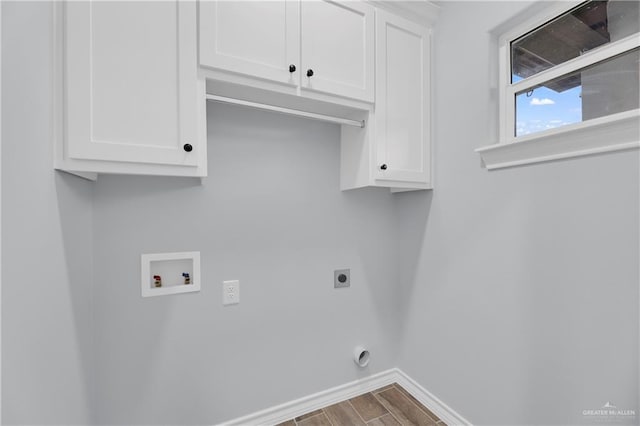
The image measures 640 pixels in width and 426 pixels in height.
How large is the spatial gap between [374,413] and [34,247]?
6.16 ft

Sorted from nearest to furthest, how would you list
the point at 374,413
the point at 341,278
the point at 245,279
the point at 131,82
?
the point at 131,82
the point at 245,279
the point at 374,413
the point at 341,278

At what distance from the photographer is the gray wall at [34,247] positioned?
69 cm

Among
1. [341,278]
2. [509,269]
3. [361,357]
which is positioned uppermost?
[509,269]

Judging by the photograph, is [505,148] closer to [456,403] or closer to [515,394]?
[515,394]

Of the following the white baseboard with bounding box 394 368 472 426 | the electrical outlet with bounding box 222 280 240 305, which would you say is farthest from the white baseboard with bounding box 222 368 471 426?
the electrical outlet with bounding box 222 280 240 305

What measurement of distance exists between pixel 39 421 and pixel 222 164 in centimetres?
116

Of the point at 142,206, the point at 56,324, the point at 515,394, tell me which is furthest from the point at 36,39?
the point at 515,394

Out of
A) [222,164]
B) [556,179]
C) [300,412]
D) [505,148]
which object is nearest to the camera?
[556,179]

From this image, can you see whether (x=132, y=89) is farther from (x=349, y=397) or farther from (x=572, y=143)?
(x=349, y=397)

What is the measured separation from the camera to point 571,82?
1.16m

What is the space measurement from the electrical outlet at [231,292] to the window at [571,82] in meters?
1.52

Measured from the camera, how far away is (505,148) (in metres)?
1.25

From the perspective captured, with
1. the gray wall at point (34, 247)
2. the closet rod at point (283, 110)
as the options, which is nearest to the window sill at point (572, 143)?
the closet rod at point (283, 110)

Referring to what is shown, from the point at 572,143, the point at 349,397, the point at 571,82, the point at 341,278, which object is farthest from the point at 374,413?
the point at 571,82
